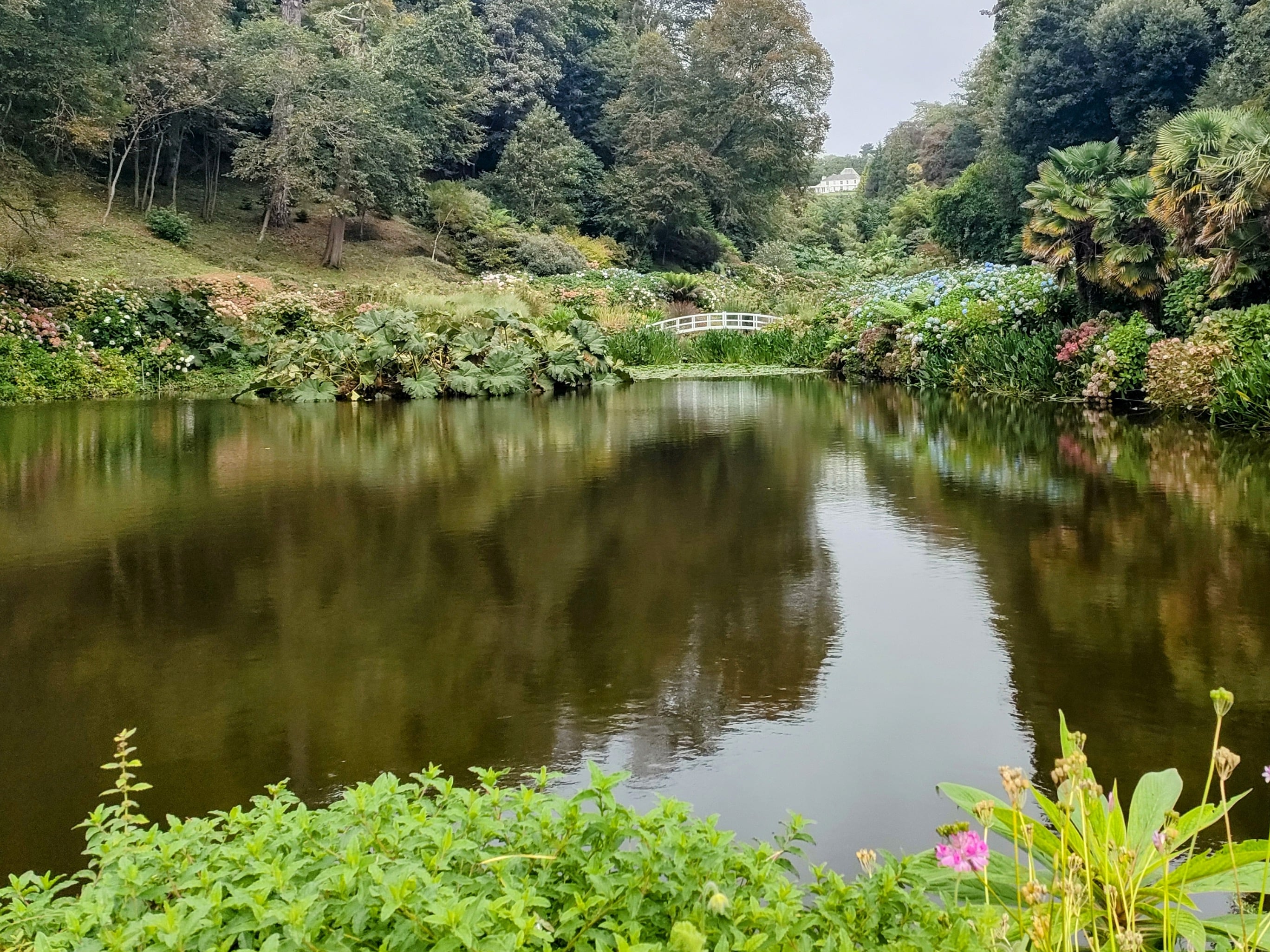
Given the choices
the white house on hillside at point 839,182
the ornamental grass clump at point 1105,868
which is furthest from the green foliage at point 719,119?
the white house on hillside at point 839,182

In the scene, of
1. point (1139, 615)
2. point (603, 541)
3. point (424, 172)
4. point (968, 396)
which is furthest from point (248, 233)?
point (1139, 615)

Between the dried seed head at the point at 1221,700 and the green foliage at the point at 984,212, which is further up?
the green foliage at the point at 984,212

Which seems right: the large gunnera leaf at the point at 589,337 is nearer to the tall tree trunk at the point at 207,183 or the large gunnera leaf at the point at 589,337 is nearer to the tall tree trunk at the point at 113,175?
the tall tree trunk at the point at 113,175

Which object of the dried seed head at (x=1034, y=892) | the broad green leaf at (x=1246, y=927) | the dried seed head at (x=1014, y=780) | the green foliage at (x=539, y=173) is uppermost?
the green foliage at (x=539, y=173)

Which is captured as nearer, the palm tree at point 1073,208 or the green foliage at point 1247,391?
the green foliage at point 1247,391

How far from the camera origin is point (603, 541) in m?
5.64

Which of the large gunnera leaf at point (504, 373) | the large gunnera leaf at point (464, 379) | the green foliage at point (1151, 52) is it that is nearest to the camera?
the large gunnera leaf at point (464, 379)

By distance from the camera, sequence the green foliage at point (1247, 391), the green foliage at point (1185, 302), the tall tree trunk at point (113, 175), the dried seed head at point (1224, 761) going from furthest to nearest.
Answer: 1. the tall tree trunk at point (113, 175)
2. the green foliage at point (1185, 302)
3. the green foliage at point (1247, 391)
4. the dried seed head at point (1224, 761)

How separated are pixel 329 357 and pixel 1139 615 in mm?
14268

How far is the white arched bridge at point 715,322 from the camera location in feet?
85.4

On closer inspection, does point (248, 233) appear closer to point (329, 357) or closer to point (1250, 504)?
point (329, 357)

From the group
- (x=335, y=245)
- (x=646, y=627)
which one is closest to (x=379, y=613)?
(x=646, y=627)

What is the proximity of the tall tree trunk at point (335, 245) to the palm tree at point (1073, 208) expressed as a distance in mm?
22841

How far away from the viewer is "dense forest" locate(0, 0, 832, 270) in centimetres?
2430
